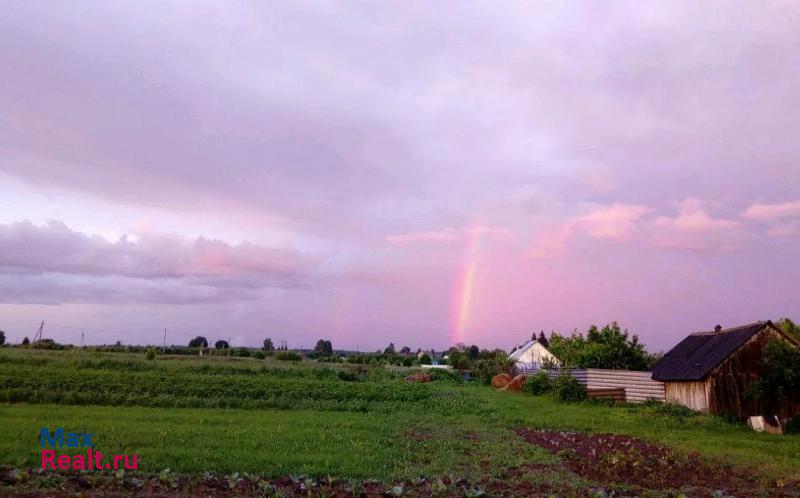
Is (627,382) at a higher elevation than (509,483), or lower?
higher

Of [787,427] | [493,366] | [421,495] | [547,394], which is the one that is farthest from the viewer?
[493,366]

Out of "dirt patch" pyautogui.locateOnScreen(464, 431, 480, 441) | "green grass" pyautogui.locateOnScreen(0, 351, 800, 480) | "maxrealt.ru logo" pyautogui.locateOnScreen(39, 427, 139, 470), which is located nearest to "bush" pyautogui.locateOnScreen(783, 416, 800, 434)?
"green grass" pyautogui.locateOnScreen(0, 351, 800, 480)

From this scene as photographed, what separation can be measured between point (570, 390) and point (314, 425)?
1802cm

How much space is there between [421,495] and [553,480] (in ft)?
11.1

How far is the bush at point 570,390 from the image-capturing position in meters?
32.5

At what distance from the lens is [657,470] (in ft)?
45.9

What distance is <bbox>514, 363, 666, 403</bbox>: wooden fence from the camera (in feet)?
100

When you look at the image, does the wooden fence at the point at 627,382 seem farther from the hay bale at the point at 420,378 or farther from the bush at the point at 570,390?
the hay bale at the point at 420,378

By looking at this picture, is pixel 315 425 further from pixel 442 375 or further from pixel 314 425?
pixel 442 375

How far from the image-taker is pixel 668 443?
731 inches

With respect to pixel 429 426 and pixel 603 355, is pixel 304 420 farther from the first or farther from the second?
pixel 603 355

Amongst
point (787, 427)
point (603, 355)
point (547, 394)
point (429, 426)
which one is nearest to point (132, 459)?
point (429, 426)

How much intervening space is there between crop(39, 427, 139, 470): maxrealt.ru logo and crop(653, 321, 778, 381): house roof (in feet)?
74.0

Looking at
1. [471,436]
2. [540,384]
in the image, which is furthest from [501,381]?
[471,436]
